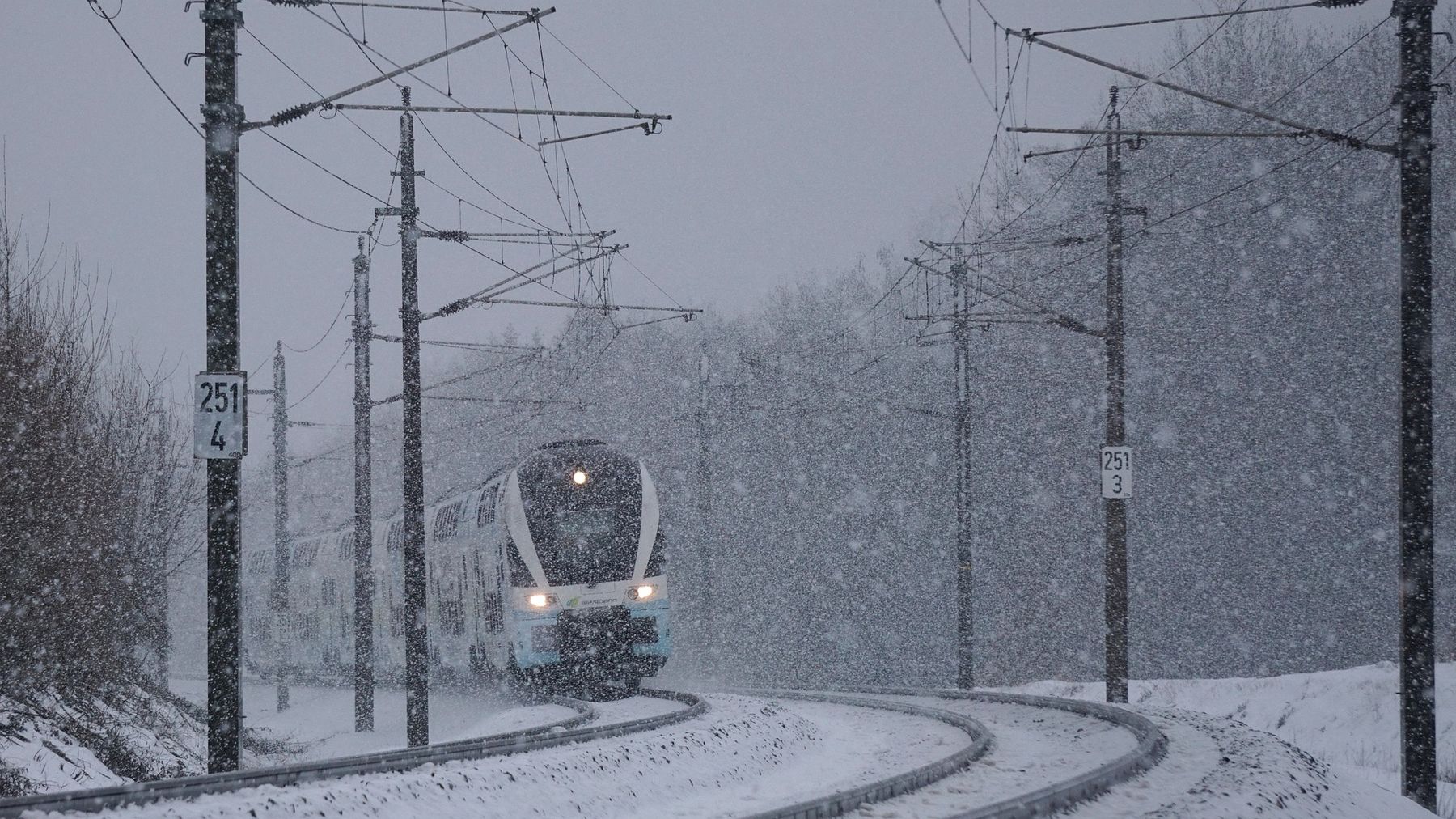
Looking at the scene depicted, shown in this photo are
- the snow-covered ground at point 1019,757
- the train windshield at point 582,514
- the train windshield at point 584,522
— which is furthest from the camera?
the train windshield at point 584,522

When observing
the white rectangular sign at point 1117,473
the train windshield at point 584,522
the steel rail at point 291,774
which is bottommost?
the steel rail at point 291,774

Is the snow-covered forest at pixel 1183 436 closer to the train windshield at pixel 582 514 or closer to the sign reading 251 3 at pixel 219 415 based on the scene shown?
the train windshield at pixel 582 514

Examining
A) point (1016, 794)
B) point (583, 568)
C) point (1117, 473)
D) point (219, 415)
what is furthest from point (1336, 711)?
point (219, 415)

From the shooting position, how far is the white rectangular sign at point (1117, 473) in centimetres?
1934

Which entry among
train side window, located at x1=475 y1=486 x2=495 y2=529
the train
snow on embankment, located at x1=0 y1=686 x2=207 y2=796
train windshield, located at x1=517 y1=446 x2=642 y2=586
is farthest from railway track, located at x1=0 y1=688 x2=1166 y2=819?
train side window, located at x1=475 y1=486 x2=495 y2=529

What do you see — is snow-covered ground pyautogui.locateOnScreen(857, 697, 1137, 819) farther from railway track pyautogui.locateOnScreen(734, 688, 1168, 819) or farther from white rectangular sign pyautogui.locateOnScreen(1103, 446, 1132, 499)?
white rectangular sign pyautogui.locateOnScreen(1103, 446, 1132, 499)

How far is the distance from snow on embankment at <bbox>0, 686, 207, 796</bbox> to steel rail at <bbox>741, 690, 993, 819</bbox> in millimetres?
5718

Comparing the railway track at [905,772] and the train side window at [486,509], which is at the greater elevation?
the train side window at [486,509]

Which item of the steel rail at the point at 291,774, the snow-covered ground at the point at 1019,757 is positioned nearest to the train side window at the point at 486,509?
the steel rail at the point at 291,774

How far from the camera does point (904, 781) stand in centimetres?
1022

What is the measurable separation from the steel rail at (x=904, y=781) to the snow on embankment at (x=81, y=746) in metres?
5.72

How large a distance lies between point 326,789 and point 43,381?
758 cm

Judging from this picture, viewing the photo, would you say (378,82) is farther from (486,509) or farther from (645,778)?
(486,509)

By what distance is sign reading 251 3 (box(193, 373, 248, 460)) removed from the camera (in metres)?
11.1
